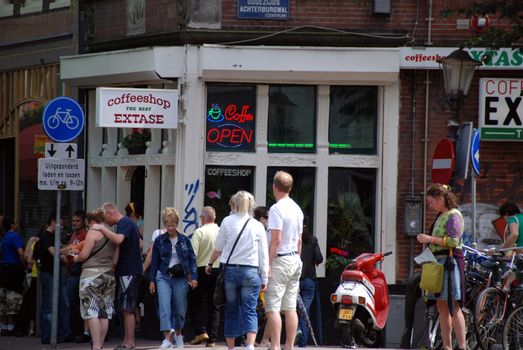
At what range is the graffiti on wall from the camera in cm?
1919

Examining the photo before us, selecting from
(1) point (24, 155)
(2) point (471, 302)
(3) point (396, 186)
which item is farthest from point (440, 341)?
(1) point (24, 155)

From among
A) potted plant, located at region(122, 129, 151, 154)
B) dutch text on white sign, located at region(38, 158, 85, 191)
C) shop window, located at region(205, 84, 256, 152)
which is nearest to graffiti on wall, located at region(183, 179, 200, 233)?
shop window, located at region(205, 84, 256, 152)

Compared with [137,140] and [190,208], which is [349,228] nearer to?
[190,208]

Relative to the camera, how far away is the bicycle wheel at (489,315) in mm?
14180

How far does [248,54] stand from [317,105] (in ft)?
4.44

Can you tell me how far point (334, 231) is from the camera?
64.6 feet

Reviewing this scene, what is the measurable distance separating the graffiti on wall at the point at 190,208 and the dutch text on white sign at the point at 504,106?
14.1ft

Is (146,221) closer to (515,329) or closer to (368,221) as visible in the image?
(368,221)

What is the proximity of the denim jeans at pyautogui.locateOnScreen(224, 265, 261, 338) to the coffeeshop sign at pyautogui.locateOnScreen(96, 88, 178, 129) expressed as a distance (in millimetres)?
5296

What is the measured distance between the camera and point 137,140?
21.0 metres

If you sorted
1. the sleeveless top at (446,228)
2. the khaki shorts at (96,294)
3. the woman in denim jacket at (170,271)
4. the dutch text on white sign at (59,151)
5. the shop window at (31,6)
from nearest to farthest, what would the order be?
the sleeveless top at (446,228), the khaki shorts at (96,294), the woman in denim jacket at (170,271), the dutch text on white sign at (59,151), the shop window at (31,6)

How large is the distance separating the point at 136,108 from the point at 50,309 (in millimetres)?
3161

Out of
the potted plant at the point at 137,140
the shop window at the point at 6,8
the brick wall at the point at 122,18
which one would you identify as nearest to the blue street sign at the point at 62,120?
the brick wall at the point at 122,18

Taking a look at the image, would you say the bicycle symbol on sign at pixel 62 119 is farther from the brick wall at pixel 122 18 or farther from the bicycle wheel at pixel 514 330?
the bicycle wheel at pixel 514 330
